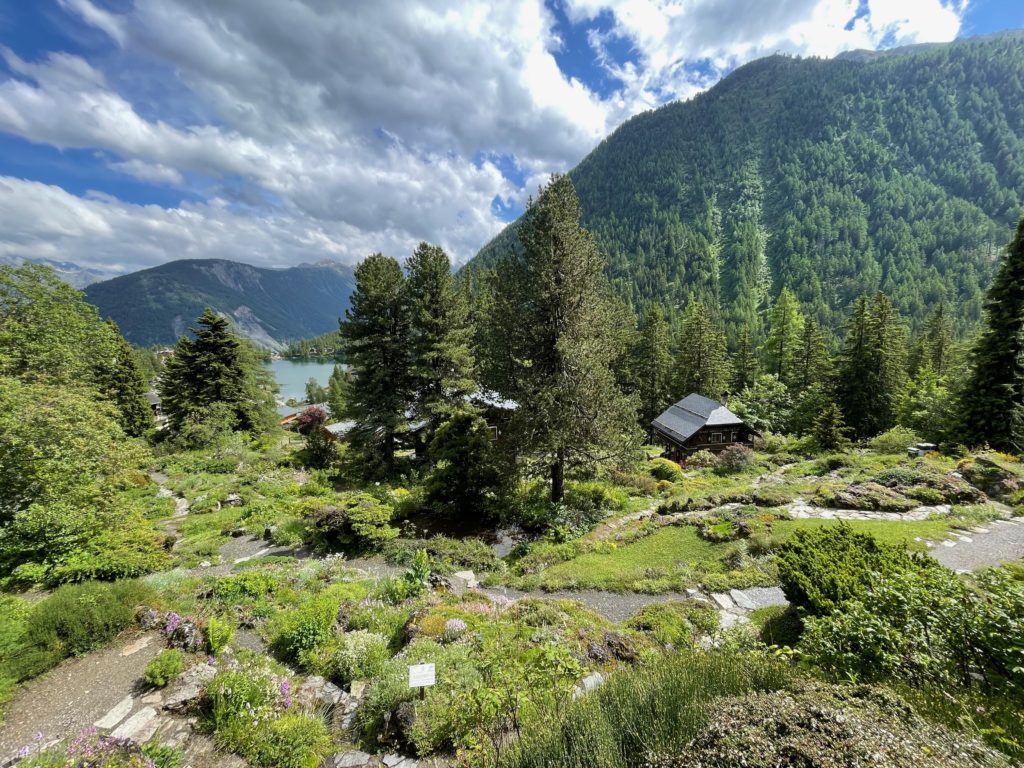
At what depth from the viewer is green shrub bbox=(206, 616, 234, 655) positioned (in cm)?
679

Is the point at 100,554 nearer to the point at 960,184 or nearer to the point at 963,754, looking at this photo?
the point at 963,754

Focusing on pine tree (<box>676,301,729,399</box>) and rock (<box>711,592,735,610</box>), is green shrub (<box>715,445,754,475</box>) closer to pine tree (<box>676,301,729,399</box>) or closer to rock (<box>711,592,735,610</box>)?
pine tree (<box>676,301,729,399</box>)

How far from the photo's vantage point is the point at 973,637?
374cm

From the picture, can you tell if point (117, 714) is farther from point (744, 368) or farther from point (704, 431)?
point (744, 368)

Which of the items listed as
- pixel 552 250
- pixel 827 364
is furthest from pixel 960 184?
pixel 552 250

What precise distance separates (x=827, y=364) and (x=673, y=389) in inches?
543

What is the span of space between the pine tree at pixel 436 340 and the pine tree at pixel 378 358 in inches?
26.1

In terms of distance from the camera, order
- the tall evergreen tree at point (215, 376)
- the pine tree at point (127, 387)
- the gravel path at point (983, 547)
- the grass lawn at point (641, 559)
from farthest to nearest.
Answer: the pine tree at point (127, 387)
the tall evergreen tree at point (215, 376)
the grass lawn at point (641, 559)
the gravel path at point (983, 547)

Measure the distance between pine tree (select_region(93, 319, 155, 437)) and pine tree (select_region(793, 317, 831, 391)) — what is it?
200 feet

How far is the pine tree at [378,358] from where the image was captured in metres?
22.0

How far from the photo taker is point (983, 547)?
982 cm

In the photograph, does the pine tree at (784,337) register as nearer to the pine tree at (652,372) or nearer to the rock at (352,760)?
the pine tree at (652,372)

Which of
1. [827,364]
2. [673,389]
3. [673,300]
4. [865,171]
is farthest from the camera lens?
[865,171]

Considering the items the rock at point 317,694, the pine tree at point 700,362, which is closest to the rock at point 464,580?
the rock at point 317,694
